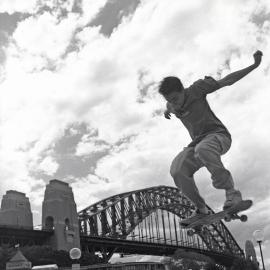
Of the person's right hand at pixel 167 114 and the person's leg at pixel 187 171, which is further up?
the person's right hand at pixel 167 114

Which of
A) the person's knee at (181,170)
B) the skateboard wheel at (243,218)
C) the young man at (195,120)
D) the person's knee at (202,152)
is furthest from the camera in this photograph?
the person's knee at (181,170)

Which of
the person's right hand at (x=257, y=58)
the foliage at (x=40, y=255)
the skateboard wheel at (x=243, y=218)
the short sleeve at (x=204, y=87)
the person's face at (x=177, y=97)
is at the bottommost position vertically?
the skateboard wheel at (x=243, y=218)

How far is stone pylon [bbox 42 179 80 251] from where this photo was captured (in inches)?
2781

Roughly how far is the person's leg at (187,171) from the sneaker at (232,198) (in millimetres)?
584

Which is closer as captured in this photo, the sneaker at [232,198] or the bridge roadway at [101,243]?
the sneaker at [232,198]

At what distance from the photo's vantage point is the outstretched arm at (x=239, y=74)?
6.20 meters

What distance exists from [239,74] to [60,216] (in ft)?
225

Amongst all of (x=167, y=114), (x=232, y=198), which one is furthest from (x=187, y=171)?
(x=167, y=114)

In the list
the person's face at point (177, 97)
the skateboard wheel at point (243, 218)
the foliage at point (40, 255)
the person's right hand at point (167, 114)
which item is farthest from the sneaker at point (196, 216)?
the foliage at point (40, 255)

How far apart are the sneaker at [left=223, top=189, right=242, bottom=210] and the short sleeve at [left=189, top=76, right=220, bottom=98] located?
1442 millimetres

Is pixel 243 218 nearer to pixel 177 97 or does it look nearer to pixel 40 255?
pixel 177 97

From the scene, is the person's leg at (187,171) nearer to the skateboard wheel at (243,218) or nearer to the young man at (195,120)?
the young man at (195,120)

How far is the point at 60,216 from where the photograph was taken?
71.9m

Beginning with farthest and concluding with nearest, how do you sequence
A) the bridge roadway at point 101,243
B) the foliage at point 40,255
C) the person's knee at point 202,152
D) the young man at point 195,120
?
1. the bridge roadway at point 101,243
2. the foliage at point 40,255
3. the young man at point 195,120
4. the person's knee at point 202,152
